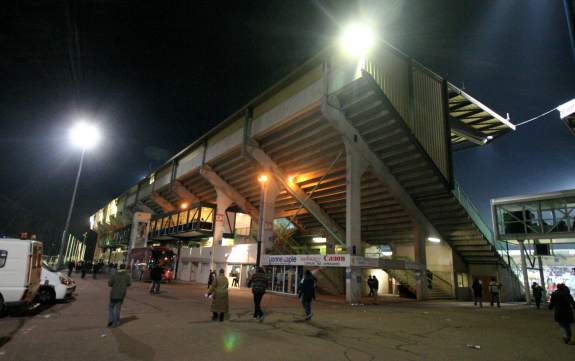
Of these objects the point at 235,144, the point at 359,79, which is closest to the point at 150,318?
the point at 359,79

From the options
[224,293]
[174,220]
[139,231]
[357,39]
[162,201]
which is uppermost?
[357,39]

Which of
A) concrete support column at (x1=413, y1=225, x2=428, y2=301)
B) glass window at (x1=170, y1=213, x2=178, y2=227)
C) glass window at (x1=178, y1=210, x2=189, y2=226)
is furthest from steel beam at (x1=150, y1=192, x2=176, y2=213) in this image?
concrete support column at (x1=413, y1=225, x2=428, y2=301)

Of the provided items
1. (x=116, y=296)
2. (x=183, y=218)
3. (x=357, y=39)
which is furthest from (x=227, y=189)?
(x=116, y=296)

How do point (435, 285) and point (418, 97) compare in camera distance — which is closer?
point (418, 97)

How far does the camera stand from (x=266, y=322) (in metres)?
10.0

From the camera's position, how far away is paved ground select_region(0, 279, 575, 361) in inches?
241

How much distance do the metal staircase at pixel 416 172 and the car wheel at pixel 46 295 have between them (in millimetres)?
16737

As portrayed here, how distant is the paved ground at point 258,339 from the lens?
20.1 feet

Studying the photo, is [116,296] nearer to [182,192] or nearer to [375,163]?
[375,163]

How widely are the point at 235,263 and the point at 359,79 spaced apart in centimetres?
1924

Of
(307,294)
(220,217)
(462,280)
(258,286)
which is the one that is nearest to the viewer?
(258,286)

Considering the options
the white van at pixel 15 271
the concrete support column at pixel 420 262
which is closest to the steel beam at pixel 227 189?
the concrete support column at pixel 420 262

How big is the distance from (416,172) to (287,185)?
9.94 m

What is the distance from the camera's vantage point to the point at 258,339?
744cm
